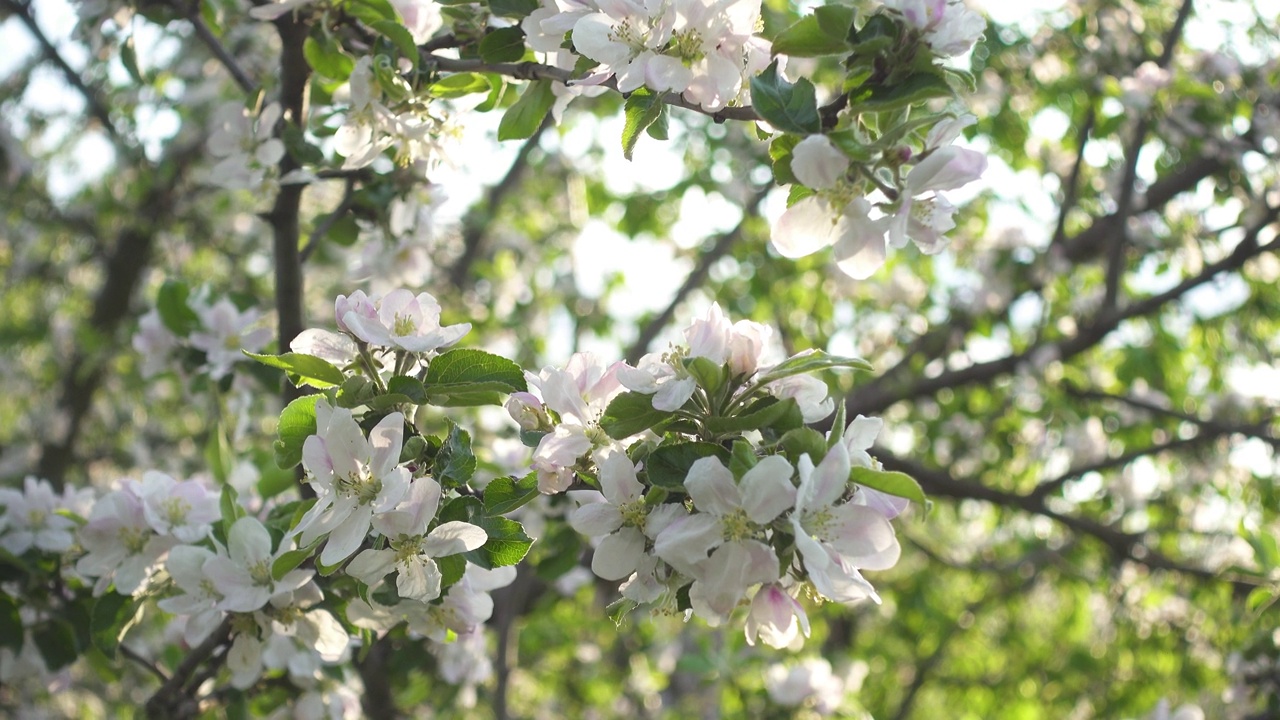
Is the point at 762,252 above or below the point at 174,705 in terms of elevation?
below

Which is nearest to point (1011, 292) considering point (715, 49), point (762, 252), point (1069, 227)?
point (1069, 227)

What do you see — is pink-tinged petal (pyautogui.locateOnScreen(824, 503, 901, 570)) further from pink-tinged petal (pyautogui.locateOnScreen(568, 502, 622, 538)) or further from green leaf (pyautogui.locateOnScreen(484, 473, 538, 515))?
green leaf (pyautogui.locateOnScreen(484, 473, 538, 515))

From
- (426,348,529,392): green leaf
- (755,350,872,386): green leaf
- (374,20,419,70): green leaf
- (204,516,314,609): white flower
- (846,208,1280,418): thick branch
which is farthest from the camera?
(846,208,1280,418): thick branch

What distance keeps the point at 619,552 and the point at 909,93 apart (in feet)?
1.76

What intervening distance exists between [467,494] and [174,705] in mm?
825

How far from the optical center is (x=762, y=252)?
4.16 meters

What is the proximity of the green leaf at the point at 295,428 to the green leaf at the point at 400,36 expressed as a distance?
54cm

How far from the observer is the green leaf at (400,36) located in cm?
140

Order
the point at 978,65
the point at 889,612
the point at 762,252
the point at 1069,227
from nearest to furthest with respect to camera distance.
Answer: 1. the point at 978,65
2. the point at 762,252
3. the point at 1069,227
4. the point at 889,612

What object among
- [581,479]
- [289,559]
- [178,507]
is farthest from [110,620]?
[581,479]

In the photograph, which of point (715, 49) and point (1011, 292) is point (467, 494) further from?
point (1011, 292)

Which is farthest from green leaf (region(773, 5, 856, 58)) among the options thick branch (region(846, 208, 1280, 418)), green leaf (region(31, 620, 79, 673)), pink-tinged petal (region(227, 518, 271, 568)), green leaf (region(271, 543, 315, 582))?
thick branch (region(846, 208, 1280, 418))

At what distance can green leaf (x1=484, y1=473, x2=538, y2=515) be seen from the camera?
1.11 meters

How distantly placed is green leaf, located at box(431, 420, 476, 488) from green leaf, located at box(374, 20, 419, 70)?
58cm
